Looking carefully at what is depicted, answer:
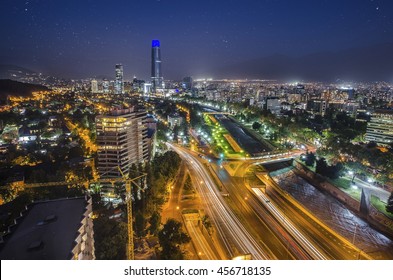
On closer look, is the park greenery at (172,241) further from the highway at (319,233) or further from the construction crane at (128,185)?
the highway at (319,233)

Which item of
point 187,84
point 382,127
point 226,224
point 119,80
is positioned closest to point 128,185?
point 226,224

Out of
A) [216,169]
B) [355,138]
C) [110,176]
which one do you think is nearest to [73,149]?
[110,176]

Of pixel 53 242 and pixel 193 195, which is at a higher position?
pixel 53 242

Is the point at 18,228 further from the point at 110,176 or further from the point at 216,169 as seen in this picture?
the point at 216,169

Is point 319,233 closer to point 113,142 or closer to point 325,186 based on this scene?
point 325,186
